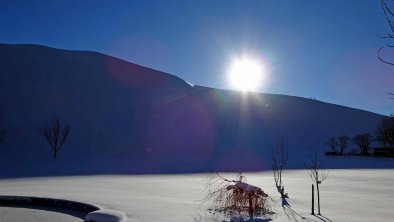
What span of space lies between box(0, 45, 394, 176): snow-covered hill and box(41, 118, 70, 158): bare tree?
3.58 feet

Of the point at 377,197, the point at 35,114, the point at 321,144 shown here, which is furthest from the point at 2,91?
the point at 377,197

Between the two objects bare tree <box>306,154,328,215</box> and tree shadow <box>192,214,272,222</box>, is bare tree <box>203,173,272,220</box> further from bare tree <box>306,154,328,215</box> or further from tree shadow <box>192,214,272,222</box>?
bare tree <box>306,154,328,215</box>

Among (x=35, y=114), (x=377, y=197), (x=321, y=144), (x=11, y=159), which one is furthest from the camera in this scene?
(x=321, y=144)

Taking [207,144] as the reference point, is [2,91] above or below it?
above

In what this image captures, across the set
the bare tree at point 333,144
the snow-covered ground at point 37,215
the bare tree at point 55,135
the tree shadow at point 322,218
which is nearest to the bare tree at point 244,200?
the tree shadow at point 322,218

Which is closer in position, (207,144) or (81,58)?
(207,144)

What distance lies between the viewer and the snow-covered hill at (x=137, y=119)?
47.8m

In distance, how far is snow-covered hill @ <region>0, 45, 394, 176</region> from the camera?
47844 mm

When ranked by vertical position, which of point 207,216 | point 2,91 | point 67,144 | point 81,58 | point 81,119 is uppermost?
point 81,58

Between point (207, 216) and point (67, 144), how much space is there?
45.5 meters

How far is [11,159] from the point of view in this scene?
44.8 metres

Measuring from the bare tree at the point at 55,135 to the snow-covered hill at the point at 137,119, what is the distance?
3.58 ft

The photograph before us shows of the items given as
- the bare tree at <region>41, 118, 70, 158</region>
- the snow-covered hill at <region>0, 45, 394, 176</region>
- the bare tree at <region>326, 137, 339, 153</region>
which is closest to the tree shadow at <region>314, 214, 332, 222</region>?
the snow-covered hill at <region>0, 45, 394, 176</region>

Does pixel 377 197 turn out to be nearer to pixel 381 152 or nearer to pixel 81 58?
pixel 381 152
